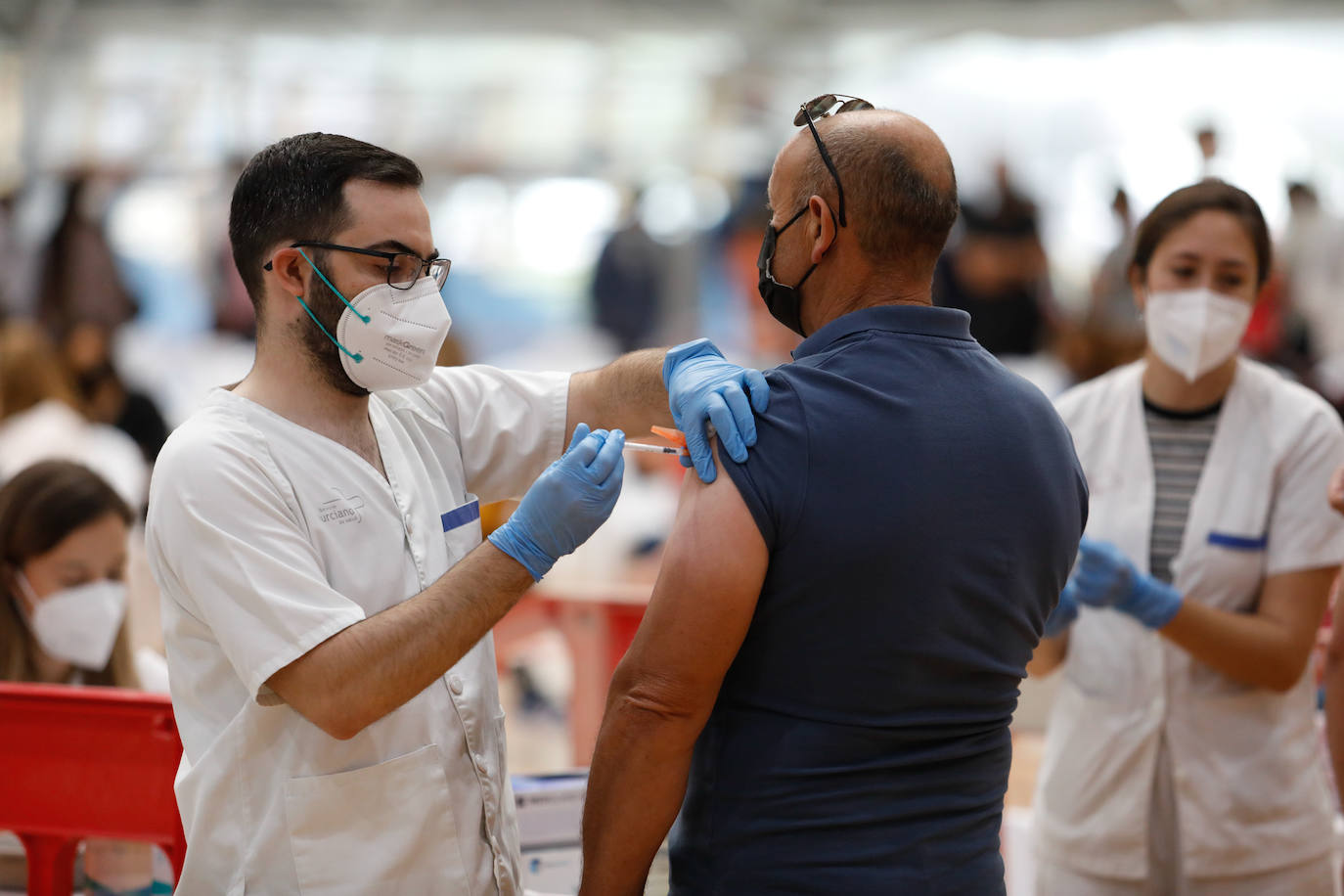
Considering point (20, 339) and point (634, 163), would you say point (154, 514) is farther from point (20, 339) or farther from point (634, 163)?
point (634, 163)

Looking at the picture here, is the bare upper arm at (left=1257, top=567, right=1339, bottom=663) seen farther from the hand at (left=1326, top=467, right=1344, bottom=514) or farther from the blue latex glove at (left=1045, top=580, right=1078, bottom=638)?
the blue latex glove at (left=1045, top=580, right=1078, bottom=638)

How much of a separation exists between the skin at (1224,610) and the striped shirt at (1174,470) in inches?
1.4

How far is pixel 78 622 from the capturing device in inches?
103

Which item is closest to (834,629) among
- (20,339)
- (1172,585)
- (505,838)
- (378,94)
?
(505,838)

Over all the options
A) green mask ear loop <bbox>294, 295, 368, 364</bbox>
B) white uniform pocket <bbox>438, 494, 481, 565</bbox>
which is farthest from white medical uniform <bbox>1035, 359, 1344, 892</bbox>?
green mask ear loop <bbox>294, 295, 368, 364</bbox>

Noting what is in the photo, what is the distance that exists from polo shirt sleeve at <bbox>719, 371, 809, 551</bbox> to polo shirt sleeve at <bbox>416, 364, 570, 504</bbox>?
65 cm

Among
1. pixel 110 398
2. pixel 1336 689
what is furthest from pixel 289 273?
pixel 110 398

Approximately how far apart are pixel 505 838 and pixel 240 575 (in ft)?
1.83

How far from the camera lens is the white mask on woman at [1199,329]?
234 cm

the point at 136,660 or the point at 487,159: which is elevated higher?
the point at 487,159

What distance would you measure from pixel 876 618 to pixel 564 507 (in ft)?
1.51

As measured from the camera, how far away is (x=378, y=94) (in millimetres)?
10508

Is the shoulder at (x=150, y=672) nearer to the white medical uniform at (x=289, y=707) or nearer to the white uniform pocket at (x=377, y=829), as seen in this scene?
the white medical uniform at (x=289, y=707)

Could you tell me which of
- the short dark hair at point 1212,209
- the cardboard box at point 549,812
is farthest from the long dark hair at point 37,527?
the short dark hair at point 1212,209
